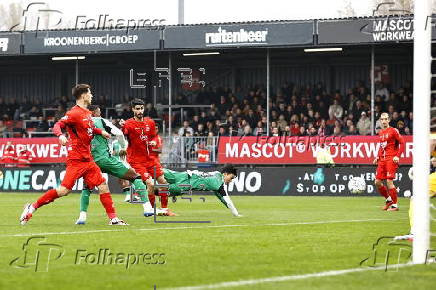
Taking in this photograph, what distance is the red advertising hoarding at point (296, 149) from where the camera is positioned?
3159cm

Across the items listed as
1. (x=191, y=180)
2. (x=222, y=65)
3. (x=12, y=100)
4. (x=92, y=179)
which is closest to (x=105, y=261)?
(x=92, y=179)

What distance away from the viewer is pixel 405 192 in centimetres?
3025

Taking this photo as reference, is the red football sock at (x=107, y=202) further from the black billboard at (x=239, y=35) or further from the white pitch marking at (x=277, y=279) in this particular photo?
the black billboard at (x=239, y=35)

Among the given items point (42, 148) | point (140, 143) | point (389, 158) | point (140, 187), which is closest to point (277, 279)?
point (140, 187)

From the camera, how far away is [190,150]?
113 feet

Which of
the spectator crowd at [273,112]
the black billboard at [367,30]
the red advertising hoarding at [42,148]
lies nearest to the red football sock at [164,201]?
the spectator crowd at [273,112]

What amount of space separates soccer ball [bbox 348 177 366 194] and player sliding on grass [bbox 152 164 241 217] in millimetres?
12852

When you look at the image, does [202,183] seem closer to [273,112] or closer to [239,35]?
[239,35]

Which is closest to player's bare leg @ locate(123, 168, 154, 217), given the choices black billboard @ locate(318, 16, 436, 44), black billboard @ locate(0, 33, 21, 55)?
black billboard @ locate(318, 16, 436, 44)

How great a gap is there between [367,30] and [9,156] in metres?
13.2

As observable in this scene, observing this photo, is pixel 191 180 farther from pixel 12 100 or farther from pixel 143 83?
pixel 12 100

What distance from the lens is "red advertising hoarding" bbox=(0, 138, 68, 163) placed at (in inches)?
1382

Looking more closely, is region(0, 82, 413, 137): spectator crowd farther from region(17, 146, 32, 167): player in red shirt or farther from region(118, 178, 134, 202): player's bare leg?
region(118, 178, 134, 202): player's bare leg

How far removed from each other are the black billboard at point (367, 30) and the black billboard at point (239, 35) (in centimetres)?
65
